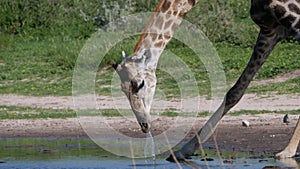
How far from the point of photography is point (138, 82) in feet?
25.5

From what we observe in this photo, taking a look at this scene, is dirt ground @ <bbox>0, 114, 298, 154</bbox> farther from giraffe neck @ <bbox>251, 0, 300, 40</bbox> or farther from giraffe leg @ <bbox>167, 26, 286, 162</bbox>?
giraffe neck @ <bbox>251, 0, 300, 40</bbox>

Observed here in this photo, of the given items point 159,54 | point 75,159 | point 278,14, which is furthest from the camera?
point 75,159

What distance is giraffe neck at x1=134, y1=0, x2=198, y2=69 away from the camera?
25.8 feet

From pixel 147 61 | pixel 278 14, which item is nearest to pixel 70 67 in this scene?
pixel 147 61

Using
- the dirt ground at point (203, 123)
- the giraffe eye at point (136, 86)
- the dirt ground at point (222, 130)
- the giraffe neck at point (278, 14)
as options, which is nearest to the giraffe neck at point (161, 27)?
the giraffe eye at point (136, 86)

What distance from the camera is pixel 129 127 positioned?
10578 millimetres

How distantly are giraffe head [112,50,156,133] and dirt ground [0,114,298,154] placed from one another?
1.28 metres

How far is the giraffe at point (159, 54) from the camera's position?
765 centimetres

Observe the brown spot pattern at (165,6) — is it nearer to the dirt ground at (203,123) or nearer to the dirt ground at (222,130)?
the dirt ground at (203,123)

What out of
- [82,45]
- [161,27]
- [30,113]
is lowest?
[30,113]

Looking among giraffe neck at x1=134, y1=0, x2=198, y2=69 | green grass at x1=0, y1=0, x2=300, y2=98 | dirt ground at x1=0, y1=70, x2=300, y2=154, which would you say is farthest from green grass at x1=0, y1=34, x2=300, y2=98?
giraffe neck at x1=134, y1=0, x2=198, y2=69

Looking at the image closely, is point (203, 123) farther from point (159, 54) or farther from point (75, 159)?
point (159, 54)

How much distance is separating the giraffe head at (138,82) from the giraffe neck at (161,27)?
57 millimetres

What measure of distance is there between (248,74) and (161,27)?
0.87m
